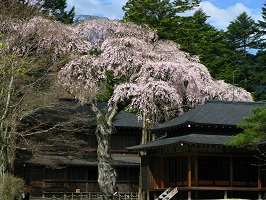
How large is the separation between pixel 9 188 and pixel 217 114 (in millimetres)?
14371

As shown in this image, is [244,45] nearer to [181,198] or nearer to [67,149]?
[67,149]

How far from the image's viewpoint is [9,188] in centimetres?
3117

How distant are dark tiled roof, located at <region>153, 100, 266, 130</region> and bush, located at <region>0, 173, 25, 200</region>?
35.3 feet

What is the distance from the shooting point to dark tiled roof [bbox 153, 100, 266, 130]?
121 ft

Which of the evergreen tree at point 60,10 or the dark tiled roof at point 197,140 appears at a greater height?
the evergreen tree at point 60,10

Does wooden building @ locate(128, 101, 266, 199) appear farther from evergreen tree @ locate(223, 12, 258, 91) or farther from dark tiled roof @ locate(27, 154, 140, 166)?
evergreen tree @ locate(223, 12, 258, 91)

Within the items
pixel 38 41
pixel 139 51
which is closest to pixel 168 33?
pixel 139 51

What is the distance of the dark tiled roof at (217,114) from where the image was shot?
36.8 m

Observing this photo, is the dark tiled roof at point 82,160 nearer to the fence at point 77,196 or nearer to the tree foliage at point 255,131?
the fence at point 77,196

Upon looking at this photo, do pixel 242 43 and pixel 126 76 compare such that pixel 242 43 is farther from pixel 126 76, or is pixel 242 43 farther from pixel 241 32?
pixel 126 76

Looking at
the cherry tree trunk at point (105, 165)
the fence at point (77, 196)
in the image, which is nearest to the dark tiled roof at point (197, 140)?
the cherry tree trunk at point (105, 165)

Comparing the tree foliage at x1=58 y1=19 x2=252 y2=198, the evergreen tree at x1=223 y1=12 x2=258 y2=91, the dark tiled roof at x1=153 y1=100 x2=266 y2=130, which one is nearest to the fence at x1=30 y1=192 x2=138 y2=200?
the tree foliage at x1=58 y1=19 x2=252 y2=198

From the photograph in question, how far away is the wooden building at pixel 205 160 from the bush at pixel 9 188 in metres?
9.31

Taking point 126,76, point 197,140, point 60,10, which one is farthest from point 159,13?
point 197,140
